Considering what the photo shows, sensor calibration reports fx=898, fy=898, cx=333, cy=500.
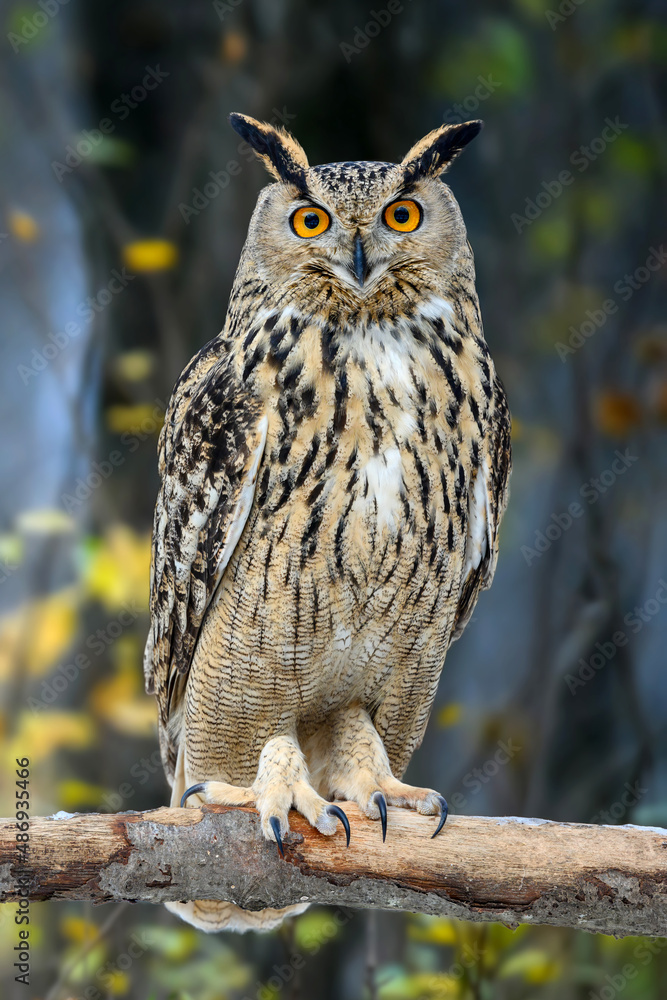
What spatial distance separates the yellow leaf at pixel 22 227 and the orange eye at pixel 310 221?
167 cm

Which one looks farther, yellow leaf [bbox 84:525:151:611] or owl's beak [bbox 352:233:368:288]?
yellow leaf [bbox 84:525:151:611]

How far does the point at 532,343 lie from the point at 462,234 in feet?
5.45

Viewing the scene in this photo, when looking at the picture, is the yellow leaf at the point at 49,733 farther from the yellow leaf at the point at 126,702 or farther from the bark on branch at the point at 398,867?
the bark on branch at the point at 398,867

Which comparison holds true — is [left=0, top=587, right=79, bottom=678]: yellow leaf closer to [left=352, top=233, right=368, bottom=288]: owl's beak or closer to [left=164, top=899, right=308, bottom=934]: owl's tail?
[left=164, top=899, right=308, bottom=934]: owl's tail

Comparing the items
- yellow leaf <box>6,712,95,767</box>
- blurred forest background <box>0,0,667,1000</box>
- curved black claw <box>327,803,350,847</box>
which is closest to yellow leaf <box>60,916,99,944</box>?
blurred forest background <box>0,0,667,1000</box>

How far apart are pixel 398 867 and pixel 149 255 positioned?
6.58 ft

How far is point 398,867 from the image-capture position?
4.78ft

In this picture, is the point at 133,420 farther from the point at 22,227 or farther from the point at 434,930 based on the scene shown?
the point at 434,930

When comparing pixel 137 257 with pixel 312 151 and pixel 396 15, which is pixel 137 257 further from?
pixel 396 15

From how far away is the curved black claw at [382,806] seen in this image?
151 centimetres

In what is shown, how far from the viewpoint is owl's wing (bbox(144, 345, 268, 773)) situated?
157 cm

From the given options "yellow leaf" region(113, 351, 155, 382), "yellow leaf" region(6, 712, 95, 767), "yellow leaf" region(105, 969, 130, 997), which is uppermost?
"yellow leaf" region(113, 351, 155, 382)

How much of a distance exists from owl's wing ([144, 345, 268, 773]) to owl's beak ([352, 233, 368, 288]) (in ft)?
0.93

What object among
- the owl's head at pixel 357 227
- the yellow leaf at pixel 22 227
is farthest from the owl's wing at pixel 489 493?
the yellow leaf at pixel 22 227
